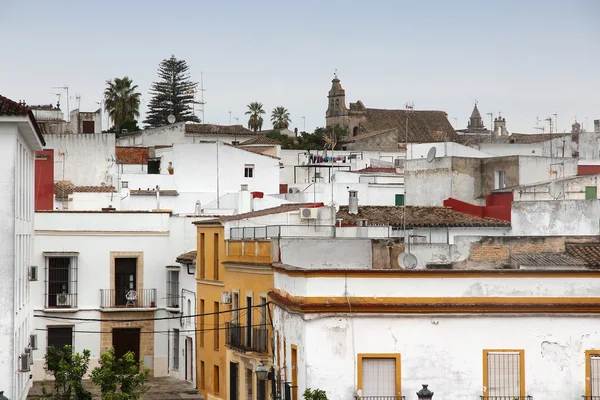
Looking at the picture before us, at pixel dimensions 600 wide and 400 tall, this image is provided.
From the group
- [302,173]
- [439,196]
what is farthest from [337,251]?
[302,173]

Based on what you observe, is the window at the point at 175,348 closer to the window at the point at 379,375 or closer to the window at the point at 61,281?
the window at the point at 61,281

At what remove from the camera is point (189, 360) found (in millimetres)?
46344

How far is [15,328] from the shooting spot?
33719 millimetres

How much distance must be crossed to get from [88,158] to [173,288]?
67.9ft

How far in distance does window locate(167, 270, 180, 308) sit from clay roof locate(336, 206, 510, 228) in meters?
6.80

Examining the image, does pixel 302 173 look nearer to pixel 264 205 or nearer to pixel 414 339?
pixel 264 205

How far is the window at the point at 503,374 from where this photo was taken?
84.9ft

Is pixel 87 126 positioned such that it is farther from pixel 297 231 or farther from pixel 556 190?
pixel 297 231

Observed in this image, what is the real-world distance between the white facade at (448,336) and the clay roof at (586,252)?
5.69 m

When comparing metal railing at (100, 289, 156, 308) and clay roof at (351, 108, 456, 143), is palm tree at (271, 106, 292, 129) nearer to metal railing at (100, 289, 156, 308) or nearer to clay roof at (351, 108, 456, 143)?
clay roof at (351, 108, 456, 143)

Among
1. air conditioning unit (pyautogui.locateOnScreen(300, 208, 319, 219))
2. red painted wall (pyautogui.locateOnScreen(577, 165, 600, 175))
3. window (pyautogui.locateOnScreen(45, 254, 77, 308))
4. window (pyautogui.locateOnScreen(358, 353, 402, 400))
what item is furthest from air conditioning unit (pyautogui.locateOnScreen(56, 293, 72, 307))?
window (pyautogui.locateOnScreen(358, 353, 402, 400))

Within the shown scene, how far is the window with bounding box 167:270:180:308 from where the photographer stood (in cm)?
4903

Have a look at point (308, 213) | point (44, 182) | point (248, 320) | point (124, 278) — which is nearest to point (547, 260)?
point (248, 320)

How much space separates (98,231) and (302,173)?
119ft
